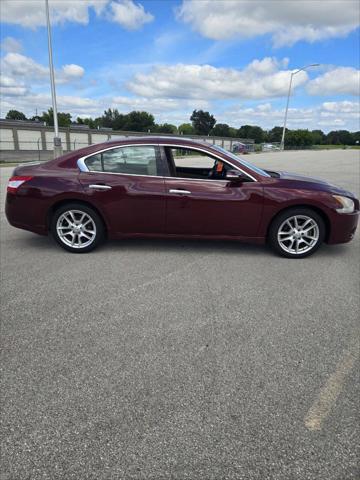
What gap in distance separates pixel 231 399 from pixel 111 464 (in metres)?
0.81

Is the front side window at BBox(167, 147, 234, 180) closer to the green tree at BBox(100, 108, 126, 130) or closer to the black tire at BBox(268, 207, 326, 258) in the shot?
the black tire at BBox(268, 207, 326, 258)

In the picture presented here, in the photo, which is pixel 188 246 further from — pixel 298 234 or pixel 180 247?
pixel 298 234

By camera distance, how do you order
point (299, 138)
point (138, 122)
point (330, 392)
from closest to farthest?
1. point (330, 392)
2. point (299, 138)
3. point (138, 122)

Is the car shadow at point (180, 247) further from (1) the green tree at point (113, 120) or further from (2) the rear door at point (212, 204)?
(1) the green tree at point (113, 120)

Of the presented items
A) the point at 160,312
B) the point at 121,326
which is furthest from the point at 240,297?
the point at 121,326

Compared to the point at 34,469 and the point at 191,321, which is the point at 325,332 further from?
the point at 34,469

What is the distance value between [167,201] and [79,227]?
49.7 inches

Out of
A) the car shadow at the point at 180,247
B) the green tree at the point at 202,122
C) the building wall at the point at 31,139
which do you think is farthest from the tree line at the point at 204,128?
the car shadow at the point at 180,247

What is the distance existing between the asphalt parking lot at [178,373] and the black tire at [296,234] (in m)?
0.54

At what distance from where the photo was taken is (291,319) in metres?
3.19

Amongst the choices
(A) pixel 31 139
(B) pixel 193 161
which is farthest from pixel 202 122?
(B) pixel 193 161

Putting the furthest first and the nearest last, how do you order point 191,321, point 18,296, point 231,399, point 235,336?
point 18,296 → point 191,321 → point 235,336 → point 231,399

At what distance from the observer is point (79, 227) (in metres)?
4.81

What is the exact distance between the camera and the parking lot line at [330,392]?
6.82 feet
